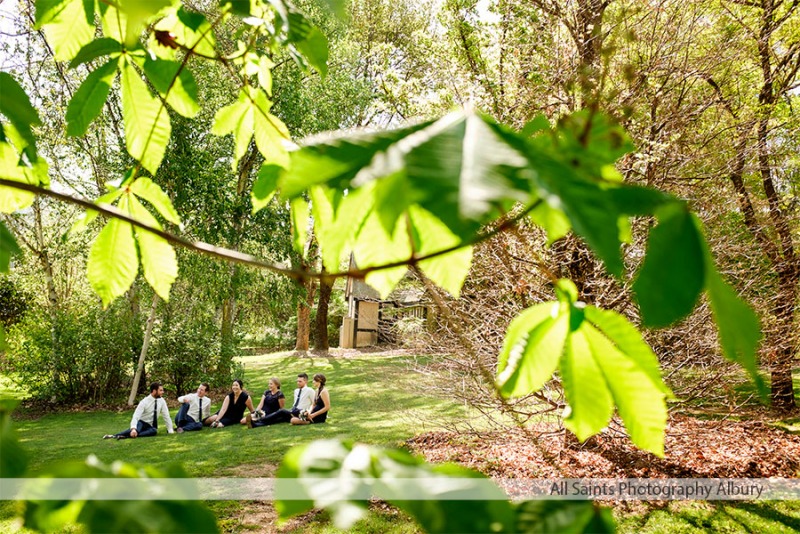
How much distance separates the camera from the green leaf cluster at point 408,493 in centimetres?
30

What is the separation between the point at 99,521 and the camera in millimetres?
292

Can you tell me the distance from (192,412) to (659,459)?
24.4 feet

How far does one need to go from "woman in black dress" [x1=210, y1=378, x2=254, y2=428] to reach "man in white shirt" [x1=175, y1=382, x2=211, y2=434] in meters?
0.26

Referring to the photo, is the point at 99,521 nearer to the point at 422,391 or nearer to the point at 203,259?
the point at 422,391

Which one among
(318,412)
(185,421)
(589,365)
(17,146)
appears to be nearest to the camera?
(589,365)

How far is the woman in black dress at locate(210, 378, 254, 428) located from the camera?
9.47m

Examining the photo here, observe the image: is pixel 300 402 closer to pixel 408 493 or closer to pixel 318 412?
pixel 318 412

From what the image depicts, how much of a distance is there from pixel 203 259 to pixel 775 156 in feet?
36.1

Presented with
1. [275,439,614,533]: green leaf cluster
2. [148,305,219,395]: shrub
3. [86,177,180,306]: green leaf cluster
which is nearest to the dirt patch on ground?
[86,177,180,306]: green leaf cluster

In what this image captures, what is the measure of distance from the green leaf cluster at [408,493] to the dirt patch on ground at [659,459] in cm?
552

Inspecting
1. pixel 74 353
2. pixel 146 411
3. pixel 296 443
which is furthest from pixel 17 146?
pixel 74 353

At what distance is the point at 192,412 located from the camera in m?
9.48

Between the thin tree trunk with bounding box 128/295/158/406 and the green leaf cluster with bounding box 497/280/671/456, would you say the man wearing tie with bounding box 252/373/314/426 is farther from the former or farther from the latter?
the green leaf cluster with bounding box 497/280/671/456

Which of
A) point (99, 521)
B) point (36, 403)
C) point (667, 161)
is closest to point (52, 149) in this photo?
point (36, 403)
